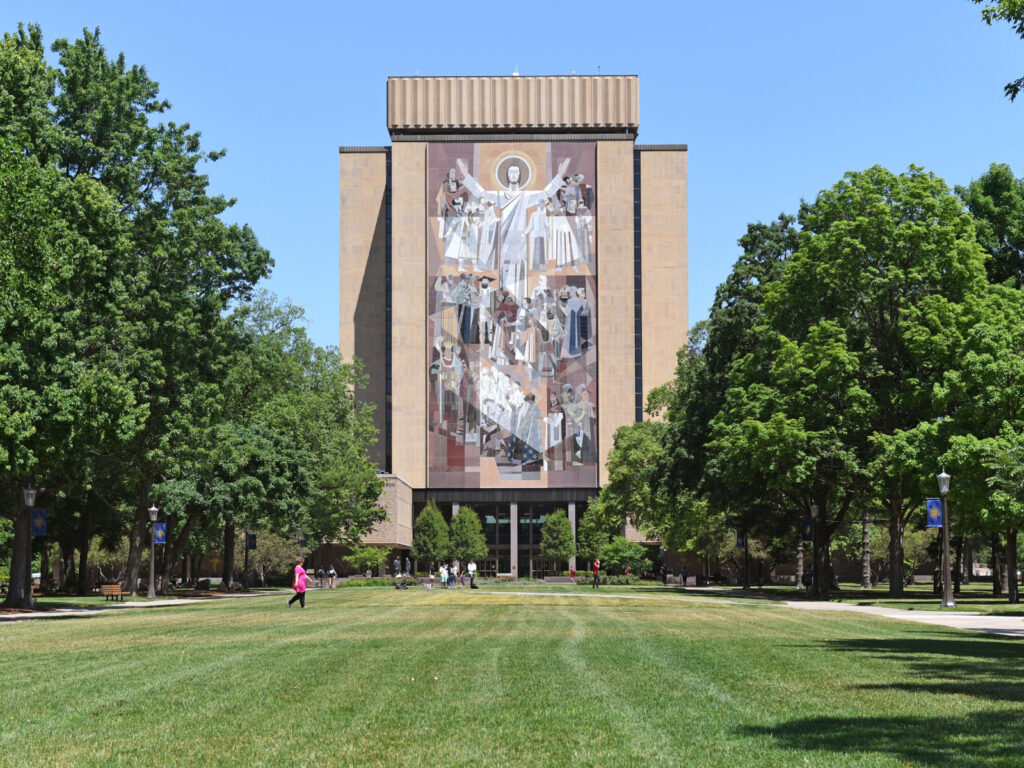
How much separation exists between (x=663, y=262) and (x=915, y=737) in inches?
5000

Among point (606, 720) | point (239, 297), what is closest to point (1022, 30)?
point (606, 720)

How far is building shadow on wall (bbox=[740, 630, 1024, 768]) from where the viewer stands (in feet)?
30.6

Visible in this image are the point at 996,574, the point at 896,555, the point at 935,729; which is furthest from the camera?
the point at 996,574

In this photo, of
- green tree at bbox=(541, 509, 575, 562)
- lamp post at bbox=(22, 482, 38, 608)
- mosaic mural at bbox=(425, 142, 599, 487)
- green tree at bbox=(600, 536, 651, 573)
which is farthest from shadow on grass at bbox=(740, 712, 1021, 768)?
mosaic mural at bbox=(425, 142, 599, 487)

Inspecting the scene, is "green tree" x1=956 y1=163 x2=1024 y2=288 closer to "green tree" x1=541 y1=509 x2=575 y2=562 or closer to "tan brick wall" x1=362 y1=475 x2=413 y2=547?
"tan brick wall" x1=362 y1=475 x2=413 y2=547

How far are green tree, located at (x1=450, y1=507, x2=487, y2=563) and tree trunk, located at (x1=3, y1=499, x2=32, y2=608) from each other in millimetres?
83859

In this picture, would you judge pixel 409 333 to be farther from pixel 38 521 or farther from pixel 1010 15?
pixel 1010 15

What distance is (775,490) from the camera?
5400cm

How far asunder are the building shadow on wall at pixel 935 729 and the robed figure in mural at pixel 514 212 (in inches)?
4528

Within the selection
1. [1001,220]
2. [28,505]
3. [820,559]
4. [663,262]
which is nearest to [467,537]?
[663,262]

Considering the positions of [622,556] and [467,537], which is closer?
[622,556]

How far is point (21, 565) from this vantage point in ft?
136

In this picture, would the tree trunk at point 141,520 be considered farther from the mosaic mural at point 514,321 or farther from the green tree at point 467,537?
the mosaic mural at point 514,321

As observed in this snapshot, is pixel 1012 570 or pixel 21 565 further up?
pixel 21 565
